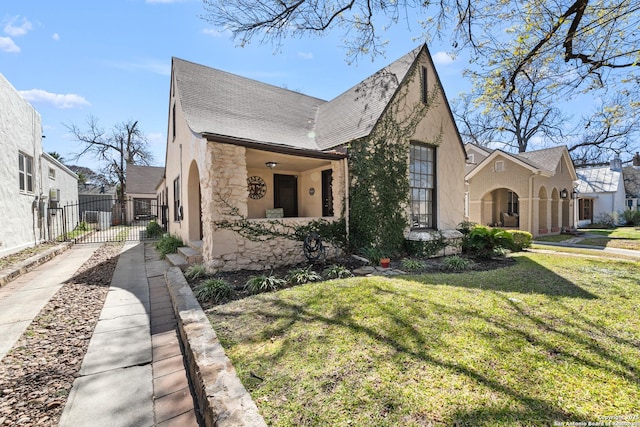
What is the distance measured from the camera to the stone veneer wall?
19.5ft

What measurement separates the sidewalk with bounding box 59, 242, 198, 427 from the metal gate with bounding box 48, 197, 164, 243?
1078 cm

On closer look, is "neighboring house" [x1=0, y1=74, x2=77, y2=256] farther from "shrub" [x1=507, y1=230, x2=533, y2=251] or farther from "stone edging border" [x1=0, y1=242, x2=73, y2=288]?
"shrub" [x1=507, y1=230, x2=533, y2=251]

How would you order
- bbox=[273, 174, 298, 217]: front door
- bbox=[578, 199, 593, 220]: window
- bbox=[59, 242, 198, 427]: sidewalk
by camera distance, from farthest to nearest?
bbox=[578, 199, 593, 220]: window < bbox=[273, 174, 298, 217]: front door < bbox=[59, 242, 198, 427]: sidewalk

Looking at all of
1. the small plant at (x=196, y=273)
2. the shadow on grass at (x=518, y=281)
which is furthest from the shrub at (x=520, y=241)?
the small plant at (x=196, y=273)

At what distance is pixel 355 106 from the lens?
9.50 m

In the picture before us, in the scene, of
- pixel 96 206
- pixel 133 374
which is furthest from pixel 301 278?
pixel 96 206

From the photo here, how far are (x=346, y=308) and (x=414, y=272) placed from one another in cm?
312

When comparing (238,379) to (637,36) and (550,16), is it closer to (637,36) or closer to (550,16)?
(550,16)

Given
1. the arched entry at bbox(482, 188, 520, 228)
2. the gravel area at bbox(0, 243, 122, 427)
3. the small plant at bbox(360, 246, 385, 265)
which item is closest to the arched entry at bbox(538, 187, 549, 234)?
the arched entry at bbox(482, 188, 520, 228)

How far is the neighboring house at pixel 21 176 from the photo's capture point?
7.96m

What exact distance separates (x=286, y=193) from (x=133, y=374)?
8414 millimetres

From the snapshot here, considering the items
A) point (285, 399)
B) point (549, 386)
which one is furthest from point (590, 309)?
point (285, 399)

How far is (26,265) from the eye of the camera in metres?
6.62

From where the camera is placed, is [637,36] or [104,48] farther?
[104,48]
